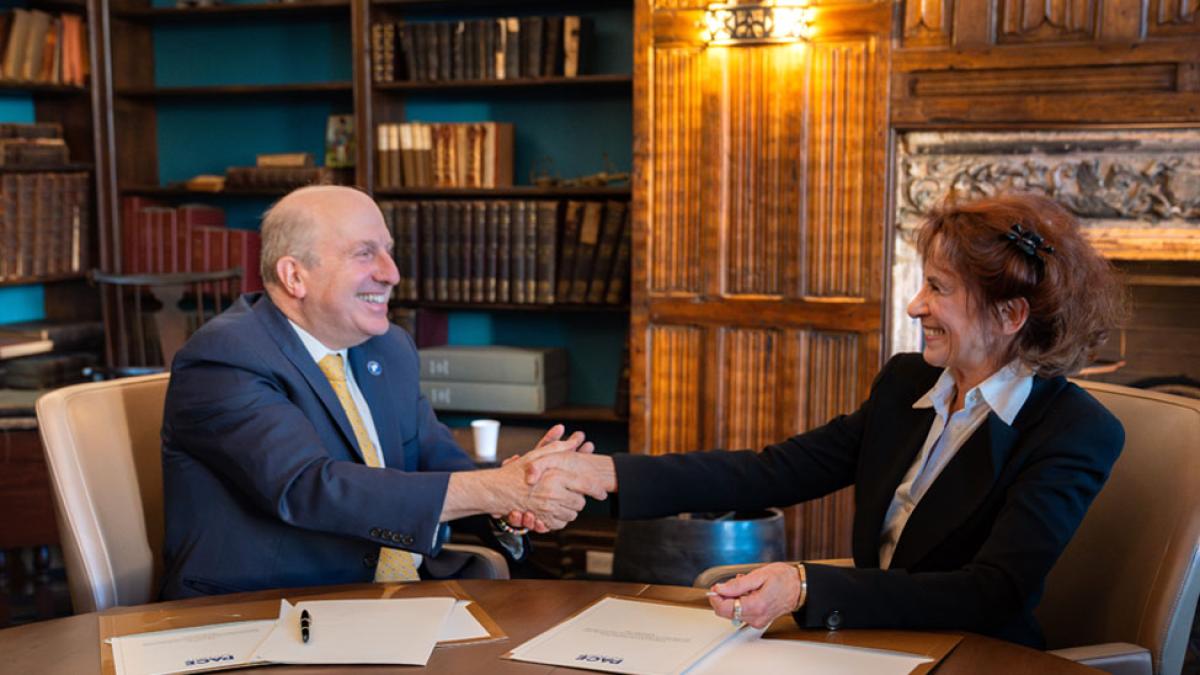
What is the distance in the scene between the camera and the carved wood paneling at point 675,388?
386 centimetres

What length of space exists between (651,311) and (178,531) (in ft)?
6.94

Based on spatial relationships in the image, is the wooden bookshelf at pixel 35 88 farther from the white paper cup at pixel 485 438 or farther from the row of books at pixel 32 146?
the white paper cup at pixel 485 438

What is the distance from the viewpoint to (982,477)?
1774 millimetres

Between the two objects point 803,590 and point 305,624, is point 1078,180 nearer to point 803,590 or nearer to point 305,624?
point 803,590

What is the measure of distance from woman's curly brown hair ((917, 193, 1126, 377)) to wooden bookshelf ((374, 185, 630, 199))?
2.32 metres

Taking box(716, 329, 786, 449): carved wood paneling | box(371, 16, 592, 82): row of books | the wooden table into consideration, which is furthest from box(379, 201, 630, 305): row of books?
the wooden table

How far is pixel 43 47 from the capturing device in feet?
14.7

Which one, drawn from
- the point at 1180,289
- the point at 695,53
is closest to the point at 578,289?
the point at 695,53

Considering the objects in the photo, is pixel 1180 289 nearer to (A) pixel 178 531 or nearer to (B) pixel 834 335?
(B) pixel 834 335

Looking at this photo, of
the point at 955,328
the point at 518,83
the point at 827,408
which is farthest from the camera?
the point at 518,83

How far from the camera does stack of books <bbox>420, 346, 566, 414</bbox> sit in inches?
170

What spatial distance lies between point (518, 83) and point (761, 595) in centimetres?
298

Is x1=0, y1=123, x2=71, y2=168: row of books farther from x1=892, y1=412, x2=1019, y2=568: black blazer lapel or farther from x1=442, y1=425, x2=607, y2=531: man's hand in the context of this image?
x1=892, y1=412, x2=1019, y2=568: black blazer lapel

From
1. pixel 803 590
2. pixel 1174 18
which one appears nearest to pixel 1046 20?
pixel 1174 18
